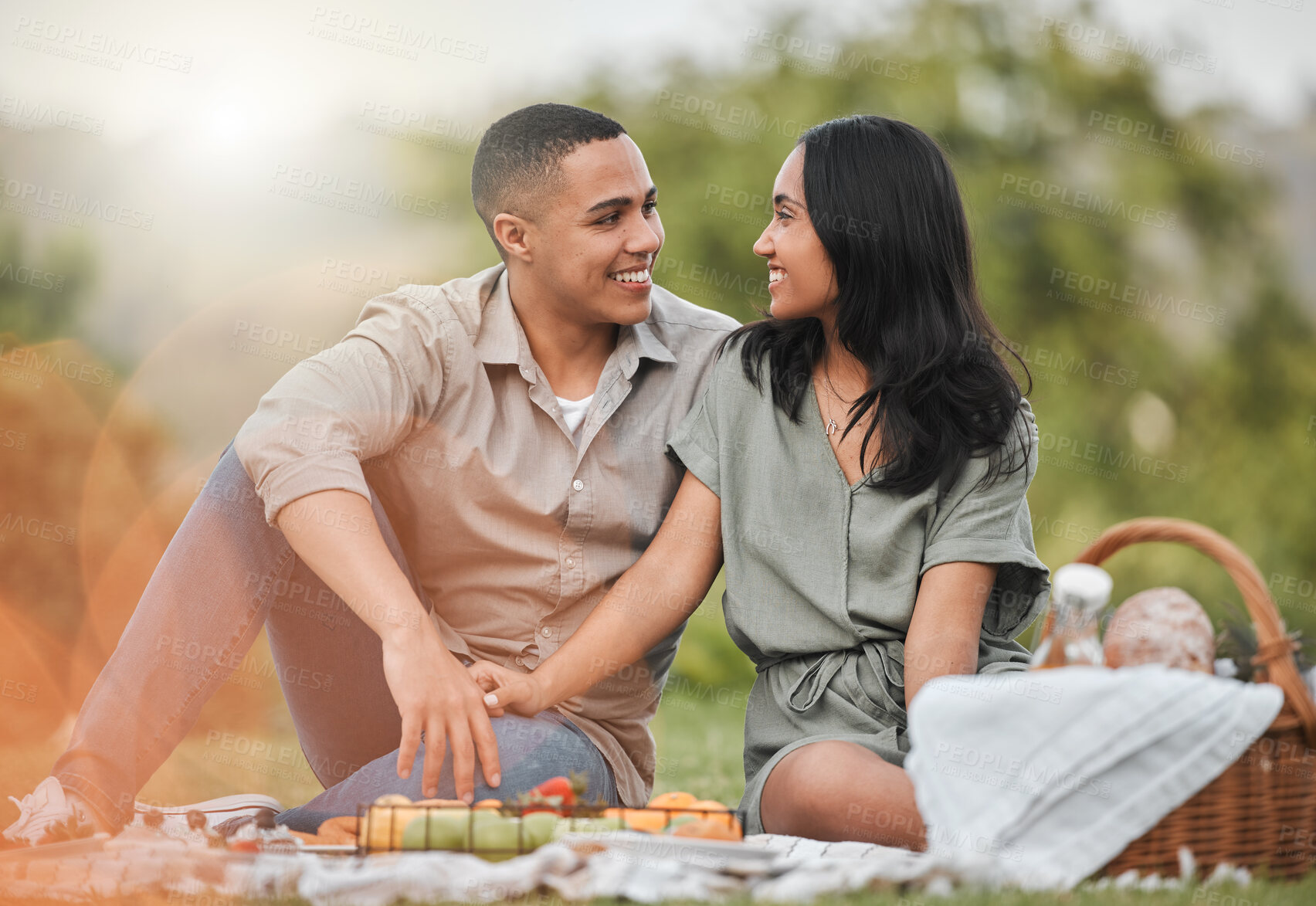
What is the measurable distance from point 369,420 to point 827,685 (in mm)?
1178

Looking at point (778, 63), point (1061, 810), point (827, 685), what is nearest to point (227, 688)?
point (827, 685)

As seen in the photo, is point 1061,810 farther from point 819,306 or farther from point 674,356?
point 674,356

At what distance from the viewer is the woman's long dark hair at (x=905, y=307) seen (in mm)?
2537

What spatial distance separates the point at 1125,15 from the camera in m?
8.77

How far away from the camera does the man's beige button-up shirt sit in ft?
9.15

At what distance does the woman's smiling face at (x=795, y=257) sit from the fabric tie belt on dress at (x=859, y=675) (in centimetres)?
78

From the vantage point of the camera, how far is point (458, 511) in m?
2.81

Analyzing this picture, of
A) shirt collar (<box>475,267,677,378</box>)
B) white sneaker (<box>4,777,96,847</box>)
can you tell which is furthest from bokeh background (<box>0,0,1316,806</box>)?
white sneaker (<box>4,777,96,847</box>)
